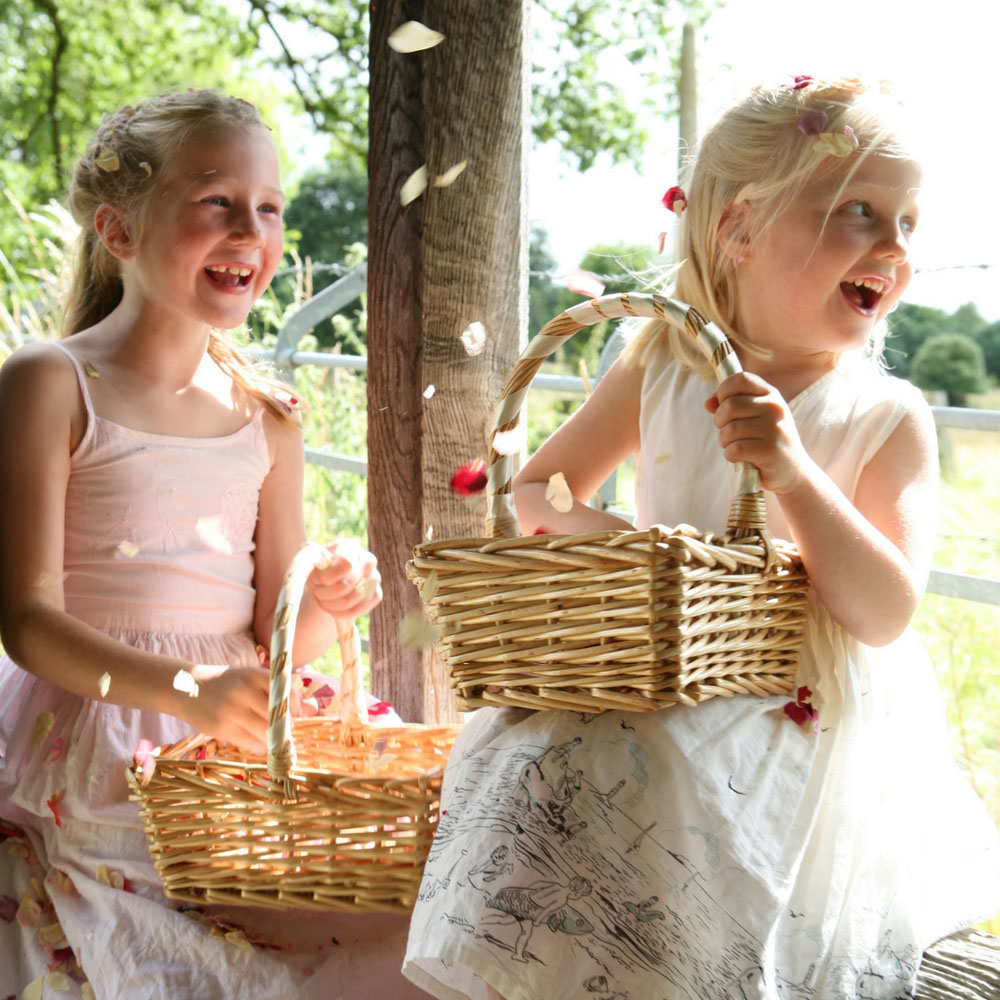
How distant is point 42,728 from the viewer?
1824mm

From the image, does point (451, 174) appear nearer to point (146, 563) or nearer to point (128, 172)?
point (128, 172)

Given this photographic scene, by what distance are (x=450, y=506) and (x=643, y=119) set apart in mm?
10834

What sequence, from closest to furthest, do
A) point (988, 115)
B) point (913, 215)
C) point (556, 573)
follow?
1. point (556, 573)
2. point (913, 215)
3. point (988, 115)

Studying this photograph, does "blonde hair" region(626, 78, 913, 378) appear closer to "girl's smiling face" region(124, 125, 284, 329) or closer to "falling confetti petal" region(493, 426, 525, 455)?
"falling confetti petal" region(493, 426, 525, 455)

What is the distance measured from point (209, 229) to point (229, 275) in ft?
0.31

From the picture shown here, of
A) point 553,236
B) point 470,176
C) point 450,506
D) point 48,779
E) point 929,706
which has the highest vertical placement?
point 553,236

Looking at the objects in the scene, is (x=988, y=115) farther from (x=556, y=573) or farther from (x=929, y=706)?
(x=556, y=573)

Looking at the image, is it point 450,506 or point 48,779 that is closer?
point 48,779

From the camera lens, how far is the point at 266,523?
2.17 metres

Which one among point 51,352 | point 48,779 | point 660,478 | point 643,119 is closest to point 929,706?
point 660,478

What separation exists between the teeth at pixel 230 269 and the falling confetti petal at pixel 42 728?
2.64ft

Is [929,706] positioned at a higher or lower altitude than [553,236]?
lower

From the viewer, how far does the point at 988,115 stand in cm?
255

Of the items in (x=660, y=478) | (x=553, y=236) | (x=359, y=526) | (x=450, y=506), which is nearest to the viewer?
(x=660, y=478)
